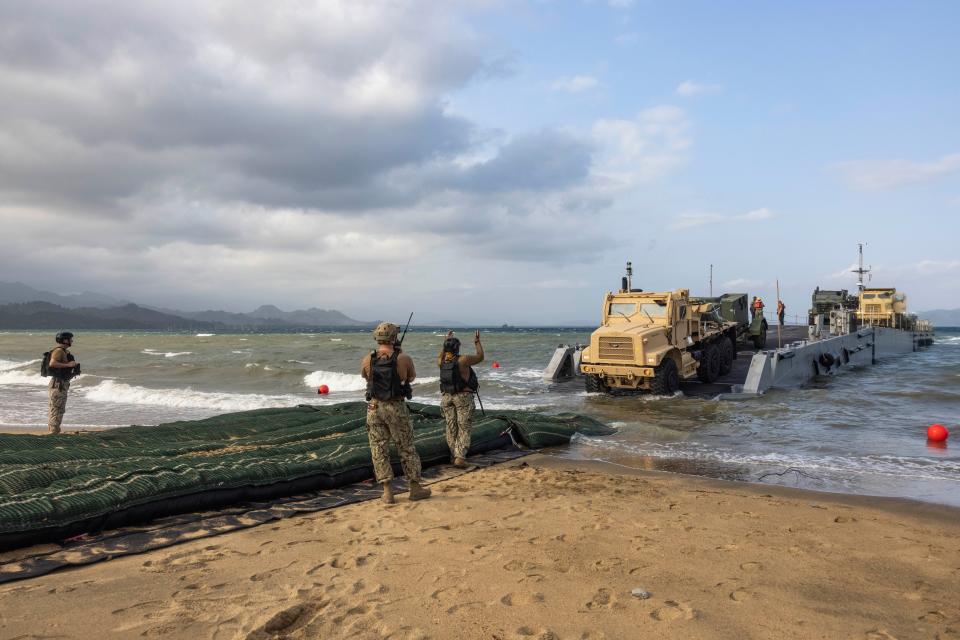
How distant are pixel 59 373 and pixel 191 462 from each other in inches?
203

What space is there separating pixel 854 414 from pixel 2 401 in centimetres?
2199

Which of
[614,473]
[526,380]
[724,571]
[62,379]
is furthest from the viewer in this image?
[526,380]

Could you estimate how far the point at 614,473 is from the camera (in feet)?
24.7

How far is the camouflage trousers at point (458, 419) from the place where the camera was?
7.50m

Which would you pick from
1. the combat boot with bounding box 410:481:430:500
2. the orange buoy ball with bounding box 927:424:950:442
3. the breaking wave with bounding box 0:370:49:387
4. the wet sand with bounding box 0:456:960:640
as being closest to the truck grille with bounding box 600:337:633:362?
the orange buoy ball with bounding box 927:424:950:442

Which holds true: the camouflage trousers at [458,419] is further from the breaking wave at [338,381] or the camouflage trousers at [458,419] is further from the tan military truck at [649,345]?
the breaking wave at [338,381]

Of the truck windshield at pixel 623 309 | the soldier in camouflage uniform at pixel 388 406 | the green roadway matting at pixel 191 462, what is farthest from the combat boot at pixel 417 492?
the truck windshield at pixel 623 309

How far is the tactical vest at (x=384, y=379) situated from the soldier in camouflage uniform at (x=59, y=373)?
6278mm

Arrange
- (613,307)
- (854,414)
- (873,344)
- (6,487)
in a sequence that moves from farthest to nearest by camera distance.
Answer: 1. (873,344)
2. (613,307)
3. (854,414)
4. (6,487)

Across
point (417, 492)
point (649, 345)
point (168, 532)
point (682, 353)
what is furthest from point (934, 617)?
point (682, 353)

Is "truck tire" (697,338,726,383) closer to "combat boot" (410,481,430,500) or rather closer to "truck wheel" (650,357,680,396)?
"truck wheel" (650,357,680,396)

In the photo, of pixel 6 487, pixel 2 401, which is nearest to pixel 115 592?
pixel 6 487

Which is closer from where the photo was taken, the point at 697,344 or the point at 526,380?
the point at 697,344

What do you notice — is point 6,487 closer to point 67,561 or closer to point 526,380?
point 67,561
